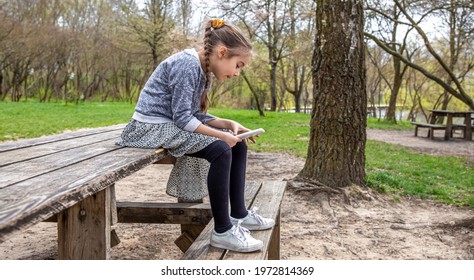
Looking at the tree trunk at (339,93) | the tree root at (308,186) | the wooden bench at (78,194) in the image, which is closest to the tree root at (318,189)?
the tree root at (308,186)

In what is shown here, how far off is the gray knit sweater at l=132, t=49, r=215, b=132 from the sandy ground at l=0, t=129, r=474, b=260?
1341mm

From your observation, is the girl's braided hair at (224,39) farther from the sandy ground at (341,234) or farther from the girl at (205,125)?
the sandy ground at (341,234)

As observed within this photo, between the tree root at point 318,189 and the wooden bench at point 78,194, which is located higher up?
the wooden bench at point 78,194

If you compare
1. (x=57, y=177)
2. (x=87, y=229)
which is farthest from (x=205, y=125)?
(x=57, y=177)

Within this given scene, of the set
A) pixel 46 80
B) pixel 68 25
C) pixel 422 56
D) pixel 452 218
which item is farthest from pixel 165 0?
pixel 452 218

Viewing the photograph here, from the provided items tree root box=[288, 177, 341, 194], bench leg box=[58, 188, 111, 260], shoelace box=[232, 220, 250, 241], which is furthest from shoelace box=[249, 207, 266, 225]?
tree root box=[288, 177, 341, 194]

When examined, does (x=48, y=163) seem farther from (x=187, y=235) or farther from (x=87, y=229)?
(x=187, y=235)

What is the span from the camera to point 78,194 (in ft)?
Result: 5.32

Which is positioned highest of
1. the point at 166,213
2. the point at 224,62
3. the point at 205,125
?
the point at 224,62

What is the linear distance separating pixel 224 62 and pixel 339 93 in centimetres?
286

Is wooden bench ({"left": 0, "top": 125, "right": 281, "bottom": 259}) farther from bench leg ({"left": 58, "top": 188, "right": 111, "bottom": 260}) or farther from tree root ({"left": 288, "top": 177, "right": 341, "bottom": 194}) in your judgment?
tree root ({"left": 288, "top": 177, "right": 341, "bottom": 194})

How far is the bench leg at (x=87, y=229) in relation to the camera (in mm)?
2238

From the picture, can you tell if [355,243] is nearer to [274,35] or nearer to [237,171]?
[237,171]

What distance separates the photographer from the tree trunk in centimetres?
Result: 533
